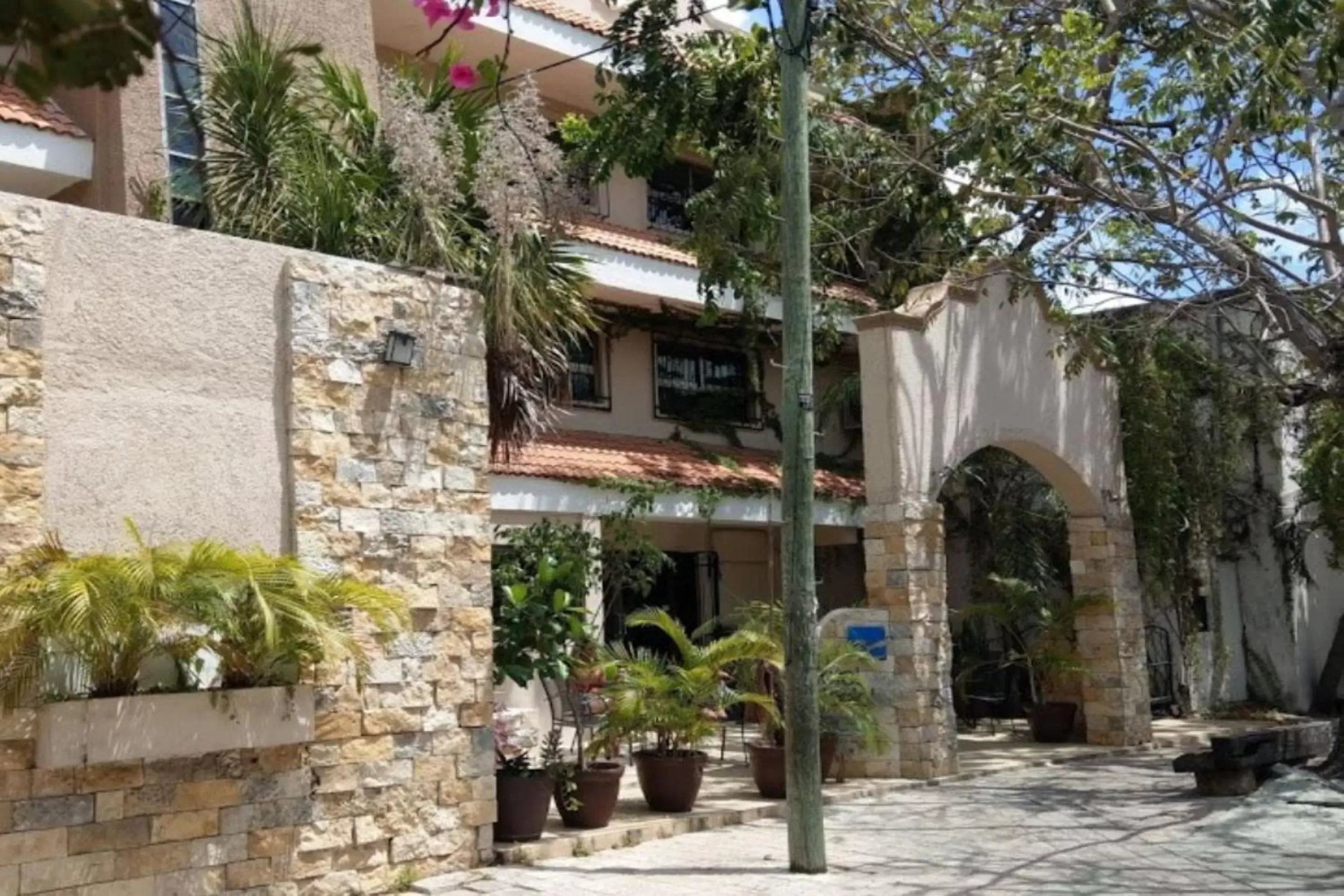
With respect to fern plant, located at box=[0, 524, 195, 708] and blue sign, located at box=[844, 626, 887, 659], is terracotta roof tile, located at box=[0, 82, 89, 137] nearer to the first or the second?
fern plant, located at box=[0, 524, 195, 708]

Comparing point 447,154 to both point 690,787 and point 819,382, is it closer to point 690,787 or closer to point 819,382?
point 690,787

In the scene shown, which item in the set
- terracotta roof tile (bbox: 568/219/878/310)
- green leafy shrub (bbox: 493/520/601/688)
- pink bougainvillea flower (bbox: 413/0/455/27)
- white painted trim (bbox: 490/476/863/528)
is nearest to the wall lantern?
green leafy shrub (bbox: 493/520/601/688)

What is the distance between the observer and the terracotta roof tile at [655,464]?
15.1m

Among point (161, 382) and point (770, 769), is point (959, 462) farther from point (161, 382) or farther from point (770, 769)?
point (161, 382)

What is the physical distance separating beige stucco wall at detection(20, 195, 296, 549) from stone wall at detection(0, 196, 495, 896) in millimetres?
18

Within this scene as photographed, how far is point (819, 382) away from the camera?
21.1 metres

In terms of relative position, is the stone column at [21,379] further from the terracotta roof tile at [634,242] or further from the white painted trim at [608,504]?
the terracotta roof tile at [634,242]

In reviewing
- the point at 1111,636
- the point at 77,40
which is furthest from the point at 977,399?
the point at 77,40

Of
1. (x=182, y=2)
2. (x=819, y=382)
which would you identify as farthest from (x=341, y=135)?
(x=819, y=382)

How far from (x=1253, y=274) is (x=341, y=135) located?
7.27m

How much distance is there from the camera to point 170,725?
276 inches

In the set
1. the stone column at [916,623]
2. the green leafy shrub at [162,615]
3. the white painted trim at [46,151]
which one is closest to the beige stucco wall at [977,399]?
the stone column at [916,623]

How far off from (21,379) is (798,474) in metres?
4.52

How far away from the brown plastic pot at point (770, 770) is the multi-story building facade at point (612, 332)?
402cm
